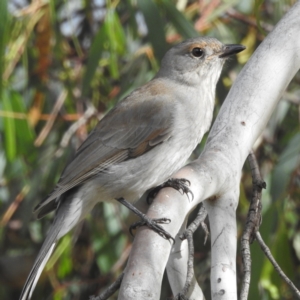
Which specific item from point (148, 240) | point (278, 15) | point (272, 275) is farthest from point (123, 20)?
point (148, 240)

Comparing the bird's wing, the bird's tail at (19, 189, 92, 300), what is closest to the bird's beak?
the bird's wing

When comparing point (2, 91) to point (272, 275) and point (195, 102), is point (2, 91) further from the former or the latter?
point (272, 275)

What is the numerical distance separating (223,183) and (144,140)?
0.91 meters

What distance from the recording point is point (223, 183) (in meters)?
2.41

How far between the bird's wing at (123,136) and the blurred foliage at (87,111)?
33cm

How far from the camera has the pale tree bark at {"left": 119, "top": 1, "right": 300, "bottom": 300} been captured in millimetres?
1996

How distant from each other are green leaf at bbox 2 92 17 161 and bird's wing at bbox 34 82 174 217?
2.00 ft

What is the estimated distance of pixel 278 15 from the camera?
155 inches

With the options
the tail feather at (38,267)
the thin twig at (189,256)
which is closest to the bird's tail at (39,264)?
the tail feather at (38,267)

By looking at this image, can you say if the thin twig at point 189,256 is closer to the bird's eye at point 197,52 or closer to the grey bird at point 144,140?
the grey bird at point 144,140

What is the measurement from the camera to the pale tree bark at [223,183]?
200 cm


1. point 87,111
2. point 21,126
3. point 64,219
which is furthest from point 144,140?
point 87,111

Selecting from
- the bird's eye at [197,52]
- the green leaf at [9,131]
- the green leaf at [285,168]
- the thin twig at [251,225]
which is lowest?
the green leaf at [9,131]

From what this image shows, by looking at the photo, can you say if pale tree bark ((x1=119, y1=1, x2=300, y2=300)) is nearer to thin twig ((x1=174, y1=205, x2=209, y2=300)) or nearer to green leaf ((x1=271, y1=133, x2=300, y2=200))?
thin twig ((x1=174, y1=205, x2=209, y2=300))
